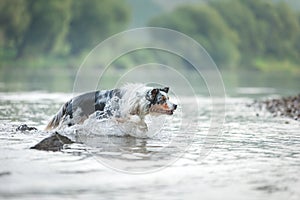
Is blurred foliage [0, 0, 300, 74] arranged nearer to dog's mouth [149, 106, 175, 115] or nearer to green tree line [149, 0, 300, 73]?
green tree line [149, 0, 300, 73]

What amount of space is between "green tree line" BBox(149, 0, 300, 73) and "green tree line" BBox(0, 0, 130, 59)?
17.4 meters

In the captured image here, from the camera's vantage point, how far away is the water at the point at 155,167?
30.2 ft

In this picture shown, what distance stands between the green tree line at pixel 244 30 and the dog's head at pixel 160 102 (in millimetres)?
114914

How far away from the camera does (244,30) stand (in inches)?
6019

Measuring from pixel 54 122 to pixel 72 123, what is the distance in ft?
2.48

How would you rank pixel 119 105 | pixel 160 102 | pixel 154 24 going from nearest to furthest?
pixel 160 102, pixel 119 105, pixel 154 24

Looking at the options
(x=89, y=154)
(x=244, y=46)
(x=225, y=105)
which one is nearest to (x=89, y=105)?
(x=89, y=154)

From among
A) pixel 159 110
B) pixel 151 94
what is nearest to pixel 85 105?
pixel 151 94

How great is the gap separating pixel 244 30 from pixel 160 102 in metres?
141

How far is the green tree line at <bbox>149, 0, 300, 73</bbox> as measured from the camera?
436ft

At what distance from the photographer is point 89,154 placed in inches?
485

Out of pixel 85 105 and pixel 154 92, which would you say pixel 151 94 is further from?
pixel 85 105

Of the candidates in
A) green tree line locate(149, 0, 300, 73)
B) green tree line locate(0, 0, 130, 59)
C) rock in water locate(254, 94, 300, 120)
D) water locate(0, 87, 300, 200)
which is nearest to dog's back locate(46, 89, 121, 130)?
water locate(0, 87, 300, 200)

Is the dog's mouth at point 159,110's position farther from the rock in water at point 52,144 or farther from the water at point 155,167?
the rock in water at point 52,144
